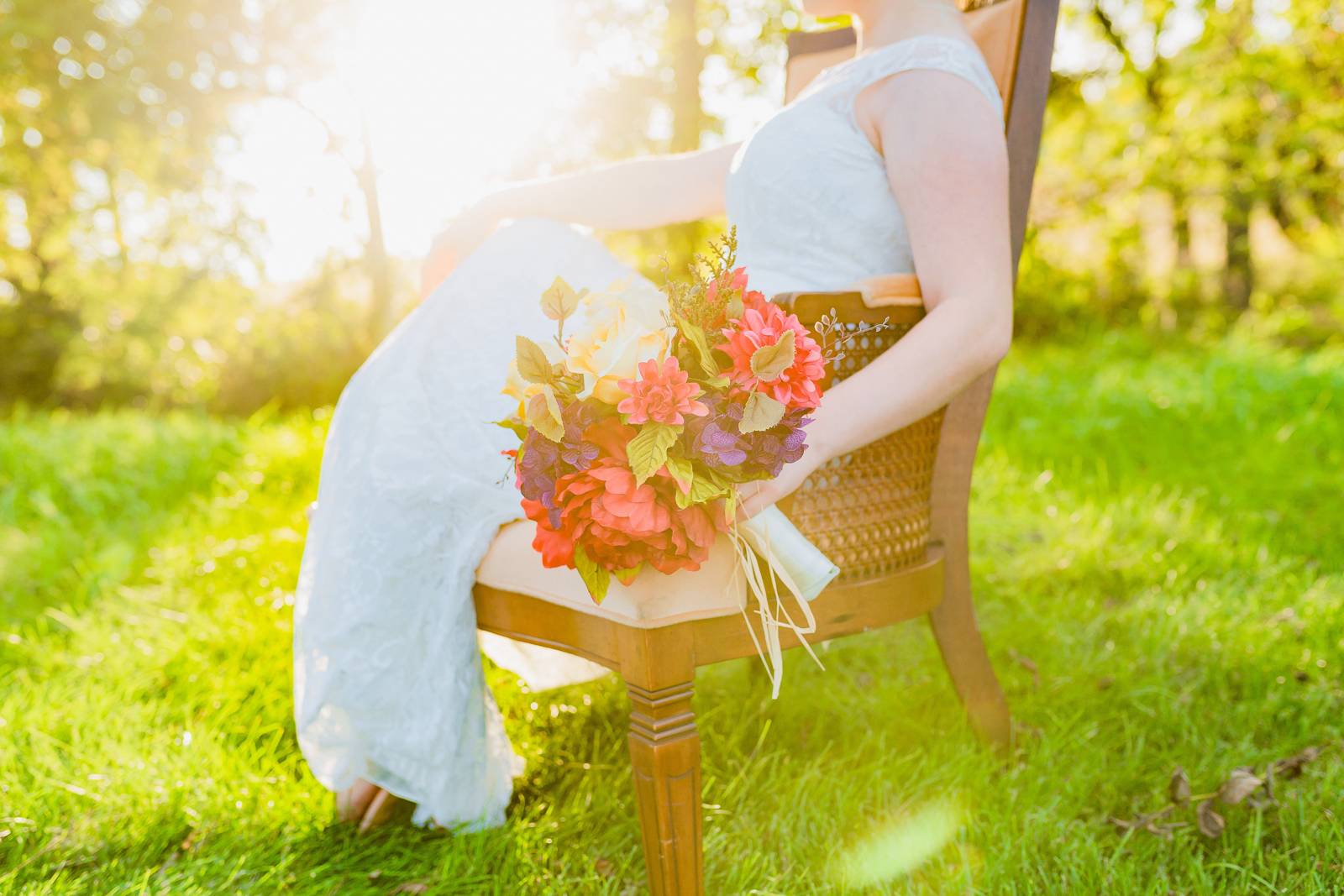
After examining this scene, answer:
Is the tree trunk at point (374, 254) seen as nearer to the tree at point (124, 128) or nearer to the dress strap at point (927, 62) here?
the tree at point (124, 128)

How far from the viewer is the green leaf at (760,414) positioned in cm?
127

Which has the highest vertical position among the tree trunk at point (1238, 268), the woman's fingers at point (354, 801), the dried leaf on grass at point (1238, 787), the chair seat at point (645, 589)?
the chair seat at point (645, 589)

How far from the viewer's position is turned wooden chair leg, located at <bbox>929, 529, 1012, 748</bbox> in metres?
2.12

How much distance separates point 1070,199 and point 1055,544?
554 centimetres

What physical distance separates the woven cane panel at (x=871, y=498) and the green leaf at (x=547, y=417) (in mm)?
538

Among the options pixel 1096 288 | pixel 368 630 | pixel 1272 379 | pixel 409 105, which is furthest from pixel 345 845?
pixel 1096 288

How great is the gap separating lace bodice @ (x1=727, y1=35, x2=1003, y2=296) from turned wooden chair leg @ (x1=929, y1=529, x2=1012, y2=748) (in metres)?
0.66

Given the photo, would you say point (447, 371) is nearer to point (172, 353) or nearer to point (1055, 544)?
point (1055, 544)

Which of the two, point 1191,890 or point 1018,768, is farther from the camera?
point 1018,768

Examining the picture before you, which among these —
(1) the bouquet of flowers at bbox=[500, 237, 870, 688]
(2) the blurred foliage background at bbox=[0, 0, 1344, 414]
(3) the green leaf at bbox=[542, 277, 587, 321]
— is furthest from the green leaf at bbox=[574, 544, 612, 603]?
(2) the blurred foliage background at bbox=[0, 0, 1344, 414]

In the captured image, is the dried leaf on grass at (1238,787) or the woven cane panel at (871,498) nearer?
the woven cane panel at (871,498)

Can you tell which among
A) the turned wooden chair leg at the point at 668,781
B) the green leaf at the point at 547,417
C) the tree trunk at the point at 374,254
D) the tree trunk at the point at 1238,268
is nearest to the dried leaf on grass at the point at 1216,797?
the turned wooden chair leg at the point at 668,781

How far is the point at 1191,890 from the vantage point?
185cm

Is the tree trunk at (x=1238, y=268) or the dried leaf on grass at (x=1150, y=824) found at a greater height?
the dried leaf on grass at (x=1150, y=824)
